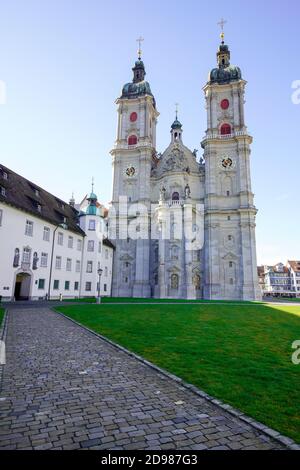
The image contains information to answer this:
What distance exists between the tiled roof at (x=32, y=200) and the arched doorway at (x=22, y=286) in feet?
22.7

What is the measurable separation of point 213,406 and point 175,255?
150 feet

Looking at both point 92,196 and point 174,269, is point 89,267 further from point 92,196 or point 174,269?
point 174,269

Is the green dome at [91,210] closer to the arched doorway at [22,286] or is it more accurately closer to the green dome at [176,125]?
the arched doorway at [22,286]

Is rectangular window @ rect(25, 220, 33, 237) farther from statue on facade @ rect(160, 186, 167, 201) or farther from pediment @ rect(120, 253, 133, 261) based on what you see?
statue on facade @ rect(160, 186, 167, 201)

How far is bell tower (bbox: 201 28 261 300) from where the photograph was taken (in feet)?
161

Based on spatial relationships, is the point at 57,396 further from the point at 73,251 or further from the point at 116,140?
the point at 116,140

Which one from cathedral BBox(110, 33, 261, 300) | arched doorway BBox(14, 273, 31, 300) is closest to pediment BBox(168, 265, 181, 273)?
cathedral BBox(110, 33, 261, 300)

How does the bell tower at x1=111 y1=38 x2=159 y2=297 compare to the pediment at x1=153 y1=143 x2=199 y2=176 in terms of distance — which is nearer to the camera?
the bell tower at x1=111 y1=38 x2=159 y2=297

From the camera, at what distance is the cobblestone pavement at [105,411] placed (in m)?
4.05

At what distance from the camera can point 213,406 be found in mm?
5230

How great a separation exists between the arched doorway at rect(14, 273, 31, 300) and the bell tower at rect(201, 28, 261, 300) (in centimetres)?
2836

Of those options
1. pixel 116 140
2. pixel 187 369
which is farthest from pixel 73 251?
pixel 187 369

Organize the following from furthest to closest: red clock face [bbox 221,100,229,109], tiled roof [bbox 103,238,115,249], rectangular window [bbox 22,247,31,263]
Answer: red clock face [bbox 221,100,229,109] → tiled roof [bbox 103,238,115,249] → rectangular window [bbox 22,247,31,263]

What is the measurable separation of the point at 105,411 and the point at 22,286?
31200 mm
